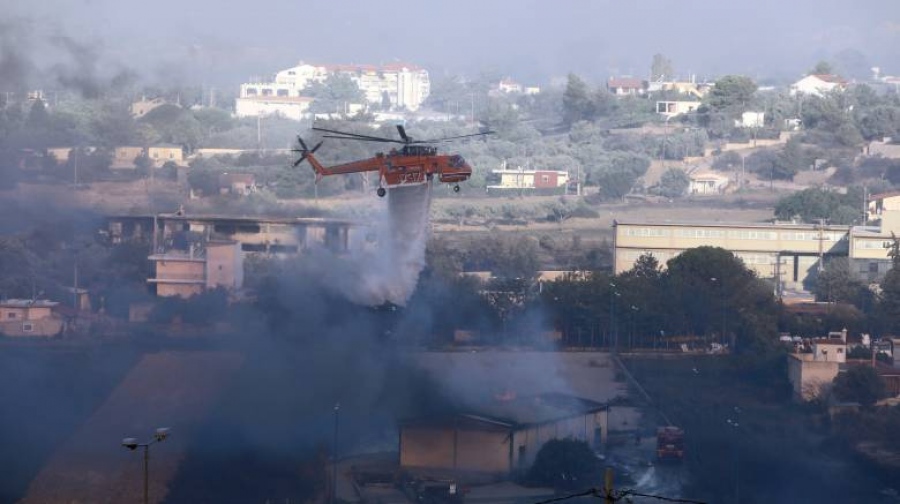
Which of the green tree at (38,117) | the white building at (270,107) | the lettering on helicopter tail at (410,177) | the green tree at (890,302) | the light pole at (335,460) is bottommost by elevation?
the light pole at (335,460)

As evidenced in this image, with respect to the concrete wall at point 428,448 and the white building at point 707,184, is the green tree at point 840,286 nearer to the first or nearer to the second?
the concrete wall at point 428,448

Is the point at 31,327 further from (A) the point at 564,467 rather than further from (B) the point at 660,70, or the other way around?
(B) the point at 660,70

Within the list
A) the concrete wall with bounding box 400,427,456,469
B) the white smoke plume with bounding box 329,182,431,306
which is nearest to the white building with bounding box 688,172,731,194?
the white smoke plume with bounding box 329,182,431,306

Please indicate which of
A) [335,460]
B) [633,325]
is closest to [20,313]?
[633,325]

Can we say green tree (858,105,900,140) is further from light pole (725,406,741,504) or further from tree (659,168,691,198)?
light pole (725,406,741,504)

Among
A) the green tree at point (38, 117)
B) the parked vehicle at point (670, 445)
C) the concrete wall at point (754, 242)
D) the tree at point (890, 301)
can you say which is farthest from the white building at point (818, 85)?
the parked vehicle at point (670, 445)

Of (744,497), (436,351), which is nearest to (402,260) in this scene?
(436,351)

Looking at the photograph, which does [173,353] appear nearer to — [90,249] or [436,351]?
[436,351]
